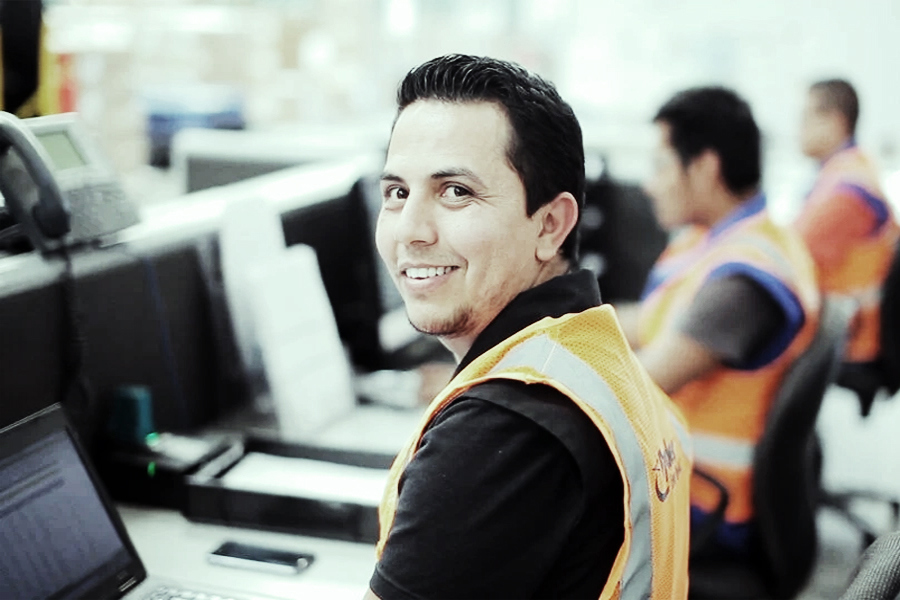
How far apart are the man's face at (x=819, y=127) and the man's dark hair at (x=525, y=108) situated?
294 cm

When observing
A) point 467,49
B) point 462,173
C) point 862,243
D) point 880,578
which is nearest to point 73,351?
point 462,173

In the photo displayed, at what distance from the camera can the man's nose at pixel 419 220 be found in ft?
3.51

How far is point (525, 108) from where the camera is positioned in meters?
1.04

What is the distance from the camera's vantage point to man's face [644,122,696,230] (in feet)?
7.15

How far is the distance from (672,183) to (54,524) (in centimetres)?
152

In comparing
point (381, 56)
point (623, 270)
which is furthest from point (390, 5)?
point (623, 270)

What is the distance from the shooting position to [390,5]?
18.7ft

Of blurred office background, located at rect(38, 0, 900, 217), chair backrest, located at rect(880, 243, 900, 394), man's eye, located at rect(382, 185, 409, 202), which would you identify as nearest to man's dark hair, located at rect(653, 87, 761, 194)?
chair backrest, located at rect(880, 243, 900, 394)

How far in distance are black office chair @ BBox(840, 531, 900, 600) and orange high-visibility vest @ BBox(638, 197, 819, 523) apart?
918mm

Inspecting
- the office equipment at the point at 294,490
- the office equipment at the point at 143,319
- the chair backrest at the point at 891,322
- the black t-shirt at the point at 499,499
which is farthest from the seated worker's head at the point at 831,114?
the black t-shirt at the point at 499,499

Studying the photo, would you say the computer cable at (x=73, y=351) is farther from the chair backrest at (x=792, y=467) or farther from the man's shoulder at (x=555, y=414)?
the chair backrest at (x=792, y=467)

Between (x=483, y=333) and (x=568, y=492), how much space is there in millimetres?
236

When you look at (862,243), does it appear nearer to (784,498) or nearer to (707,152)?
(707,152)

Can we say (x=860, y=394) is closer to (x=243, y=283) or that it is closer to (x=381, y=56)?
(x=243, y=283)
